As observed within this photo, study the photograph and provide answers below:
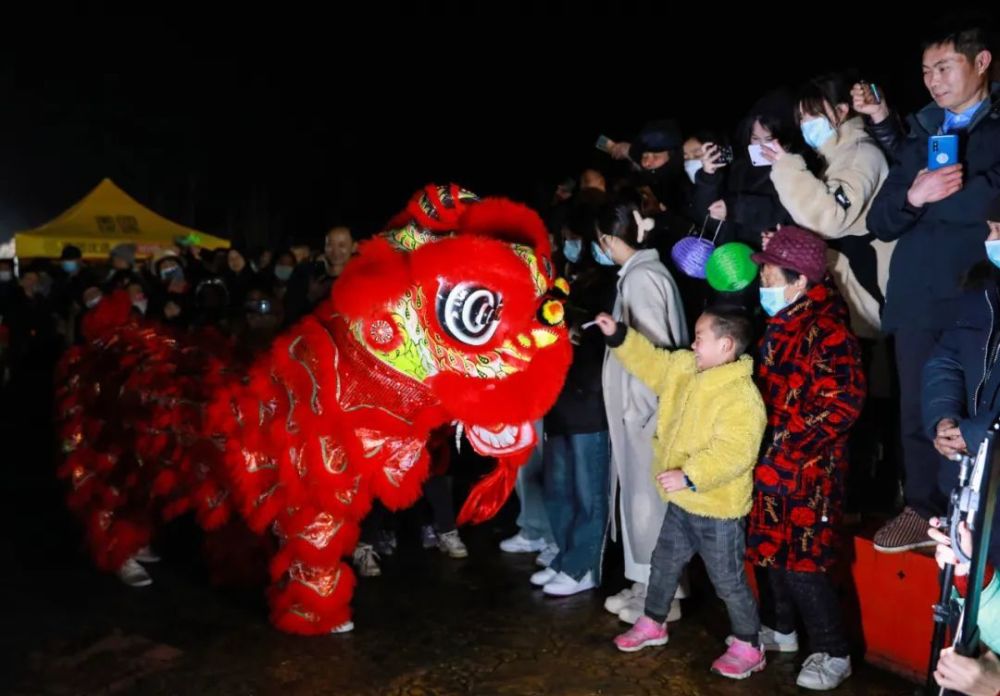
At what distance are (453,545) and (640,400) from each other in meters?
1.47

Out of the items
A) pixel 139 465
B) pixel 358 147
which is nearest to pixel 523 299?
pixel 139 465

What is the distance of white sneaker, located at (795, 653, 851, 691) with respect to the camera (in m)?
3.18

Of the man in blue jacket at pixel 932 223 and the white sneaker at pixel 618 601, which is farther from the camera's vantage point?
the white sneaker at pixel 618 601

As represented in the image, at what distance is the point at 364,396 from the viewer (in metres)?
3.50

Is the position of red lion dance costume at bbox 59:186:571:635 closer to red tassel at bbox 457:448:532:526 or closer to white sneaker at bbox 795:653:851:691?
red tassel at bbox 457:448:532:526

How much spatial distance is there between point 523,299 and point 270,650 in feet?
5.50

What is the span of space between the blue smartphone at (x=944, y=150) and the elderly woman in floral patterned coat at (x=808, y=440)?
1.49ft

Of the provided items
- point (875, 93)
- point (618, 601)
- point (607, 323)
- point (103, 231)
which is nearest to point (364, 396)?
point (607, 323)

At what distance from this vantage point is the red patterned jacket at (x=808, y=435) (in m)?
3.16

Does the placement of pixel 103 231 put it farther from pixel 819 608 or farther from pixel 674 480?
pixel 819 608

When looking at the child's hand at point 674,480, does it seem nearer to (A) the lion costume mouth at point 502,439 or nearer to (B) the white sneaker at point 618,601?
(A) the lion costume mouth at point 502,439

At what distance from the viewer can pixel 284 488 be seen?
356cm

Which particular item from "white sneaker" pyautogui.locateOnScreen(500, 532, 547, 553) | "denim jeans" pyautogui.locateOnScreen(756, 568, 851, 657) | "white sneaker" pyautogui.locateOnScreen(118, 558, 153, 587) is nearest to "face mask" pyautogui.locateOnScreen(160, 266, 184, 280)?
"white sneaker" pyautogui.locateOnScreen(118, 558, 153, 587)

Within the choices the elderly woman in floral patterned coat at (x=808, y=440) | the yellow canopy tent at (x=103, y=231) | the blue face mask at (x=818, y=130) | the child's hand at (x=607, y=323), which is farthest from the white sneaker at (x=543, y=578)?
the yellow canopy tent at (x=103, y=231)
